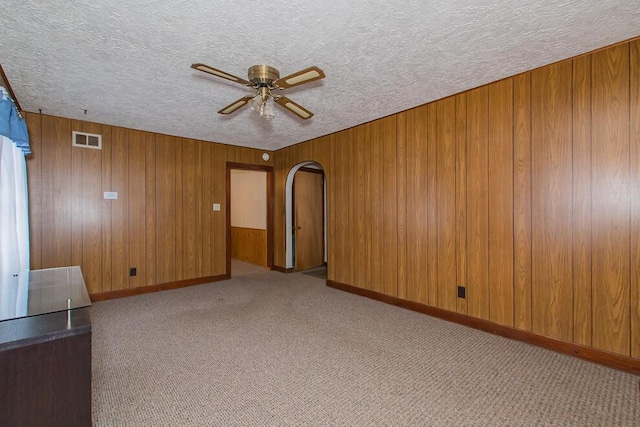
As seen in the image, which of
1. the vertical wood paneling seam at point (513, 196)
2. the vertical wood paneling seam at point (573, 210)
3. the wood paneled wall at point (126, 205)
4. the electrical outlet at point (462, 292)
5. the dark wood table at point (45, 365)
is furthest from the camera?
the wood paneled wall at point (126, 205)

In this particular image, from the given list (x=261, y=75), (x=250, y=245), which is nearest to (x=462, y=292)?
(x=261, y=75)

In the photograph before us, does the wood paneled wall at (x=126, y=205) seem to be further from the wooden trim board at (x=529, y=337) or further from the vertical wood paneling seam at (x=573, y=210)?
the vertical wood paneling seam at (x=573, y=210)

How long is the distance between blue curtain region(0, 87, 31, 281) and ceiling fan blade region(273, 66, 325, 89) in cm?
241

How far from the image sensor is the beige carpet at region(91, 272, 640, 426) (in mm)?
1761

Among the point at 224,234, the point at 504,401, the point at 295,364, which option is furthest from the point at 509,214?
the point at 224,234

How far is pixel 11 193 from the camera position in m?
2.82

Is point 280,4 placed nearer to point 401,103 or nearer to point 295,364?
point 401,103

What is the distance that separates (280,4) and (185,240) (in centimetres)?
416

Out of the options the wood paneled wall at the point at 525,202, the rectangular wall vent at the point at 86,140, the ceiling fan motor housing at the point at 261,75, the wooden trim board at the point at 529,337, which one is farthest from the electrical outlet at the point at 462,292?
the rectangular wall vent at the point at 86,140

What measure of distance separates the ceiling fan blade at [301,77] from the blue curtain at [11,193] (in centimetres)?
241

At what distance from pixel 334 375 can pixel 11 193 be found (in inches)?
138

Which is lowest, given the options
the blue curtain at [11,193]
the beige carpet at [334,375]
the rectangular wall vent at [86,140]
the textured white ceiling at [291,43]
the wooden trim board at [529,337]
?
the beige carpet at [334,375]

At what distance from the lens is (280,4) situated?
5.73 feet

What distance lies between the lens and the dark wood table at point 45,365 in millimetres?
1197
